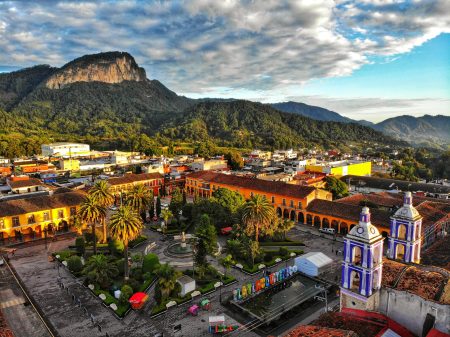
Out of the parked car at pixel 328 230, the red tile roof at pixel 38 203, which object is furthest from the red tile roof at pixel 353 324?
the red tile roof at pixel 38 203

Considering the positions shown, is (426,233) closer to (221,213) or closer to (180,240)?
(221,213)

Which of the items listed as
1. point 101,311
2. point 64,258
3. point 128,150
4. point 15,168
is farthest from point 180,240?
point 128,150

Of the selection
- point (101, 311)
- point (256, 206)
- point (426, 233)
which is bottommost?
point (101, 311)

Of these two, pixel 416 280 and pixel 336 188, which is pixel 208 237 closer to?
pixel 416 280

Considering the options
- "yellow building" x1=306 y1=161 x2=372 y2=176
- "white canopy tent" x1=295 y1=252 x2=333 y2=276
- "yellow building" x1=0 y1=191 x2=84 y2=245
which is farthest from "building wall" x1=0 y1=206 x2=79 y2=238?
"yellow building" x1=306 y1=161 x2=372 y2=176

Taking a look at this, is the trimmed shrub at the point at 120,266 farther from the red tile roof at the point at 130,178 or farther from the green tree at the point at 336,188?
the green tree at the point at 336,188
